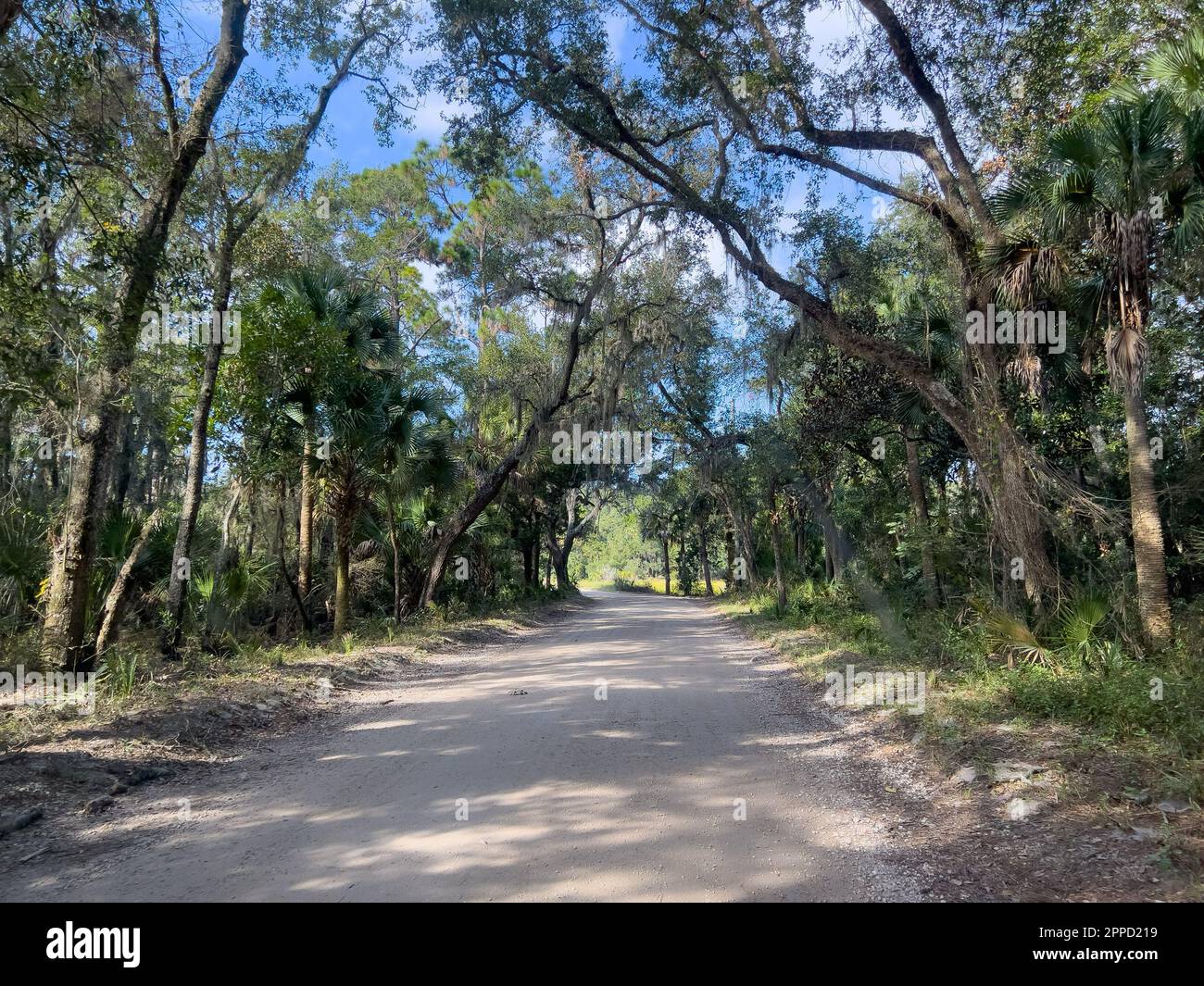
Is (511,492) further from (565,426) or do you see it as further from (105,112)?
(105,112)

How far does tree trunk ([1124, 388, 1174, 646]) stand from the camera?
7.63 m

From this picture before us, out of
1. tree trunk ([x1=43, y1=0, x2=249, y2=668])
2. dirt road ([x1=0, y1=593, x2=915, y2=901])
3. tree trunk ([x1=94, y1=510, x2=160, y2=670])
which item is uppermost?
tree trunk ([x1=43, y1=0, x2=249, y2=668])

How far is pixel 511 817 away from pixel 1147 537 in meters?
7.21

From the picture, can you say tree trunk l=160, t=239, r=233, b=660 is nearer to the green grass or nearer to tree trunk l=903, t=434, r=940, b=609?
the green grass

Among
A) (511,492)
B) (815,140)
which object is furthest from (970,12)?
(511,492)

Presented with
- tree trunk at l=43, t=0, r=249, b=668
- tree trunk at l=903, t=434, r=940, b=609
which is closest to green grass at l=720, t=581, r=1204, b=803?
tree trunk at l=903, t=434, r=940, b=609

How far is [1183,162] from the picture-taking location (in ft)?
25.9

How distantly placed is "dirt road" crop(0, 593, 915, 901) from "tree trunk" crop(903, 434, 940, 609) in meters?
5.53

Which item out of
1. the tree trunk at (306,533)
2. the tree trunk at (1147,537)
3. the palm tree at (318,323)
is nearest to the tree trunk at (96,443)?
the palm tree at (318,323)

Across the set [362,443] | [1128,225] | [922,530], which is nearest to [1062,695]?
[1128,225]

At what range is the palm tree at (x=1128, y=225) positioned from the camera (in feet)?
25.1

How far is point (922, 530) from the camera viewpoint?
41.4 ft

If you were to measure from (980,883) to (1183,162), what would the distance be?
819 centimetres

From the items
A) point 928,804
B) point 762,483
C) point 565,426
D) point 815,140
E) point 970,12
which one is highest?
point 970,12
